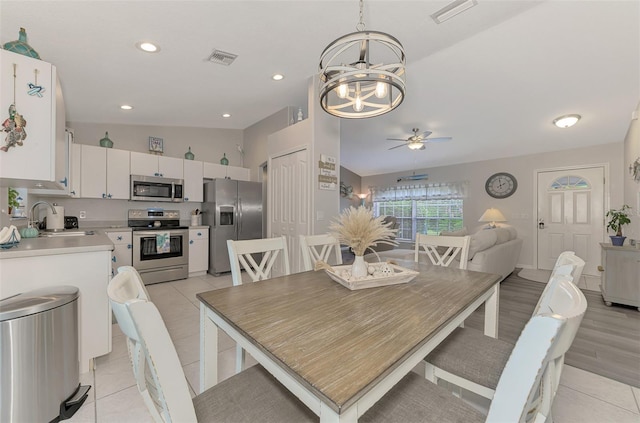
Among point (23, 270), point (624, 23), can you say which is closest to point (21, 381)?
point (23, 270)

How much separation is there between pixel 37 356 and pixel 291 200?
2674 millimetres

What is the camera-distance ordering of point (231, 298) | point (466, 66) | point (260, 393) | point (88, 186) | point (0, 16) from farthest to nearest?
point (88, 186) < point (466, 66) < point (0, 16) < point (231, 298) < point (260, 393)

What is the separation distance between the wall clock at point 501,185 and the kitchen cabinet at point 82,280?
6.89 meters

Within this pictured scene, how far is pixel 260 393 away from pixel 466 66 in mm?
3848

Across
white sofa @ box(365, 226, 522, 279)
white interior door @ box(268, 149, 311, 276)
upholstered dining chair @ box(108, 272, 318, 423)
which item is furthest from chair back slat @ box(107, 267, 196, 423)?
white interior door @ box(268, 149, 311, 276)

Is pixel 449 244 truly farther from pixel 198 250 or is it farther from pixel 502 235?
pixel 198 250

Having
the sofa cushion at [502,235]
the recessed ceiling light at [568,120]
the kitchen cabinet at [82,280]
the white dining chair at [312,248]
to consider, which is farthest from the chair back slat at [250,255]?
the recessed ceiling light at [568,120]

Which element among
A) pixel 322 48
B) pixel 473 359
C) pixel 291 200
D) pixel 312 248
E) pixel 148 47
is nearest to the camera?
pixel 473 359

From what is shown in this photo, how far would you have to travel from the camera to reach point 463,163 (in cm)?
654

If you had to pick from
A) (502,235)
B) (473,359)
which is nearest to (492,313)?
(473,359)

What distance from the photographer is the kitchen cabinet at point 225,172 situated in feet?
15.8

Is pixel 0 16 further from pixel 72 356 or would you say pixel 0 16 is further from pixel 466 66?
pixel 466 66

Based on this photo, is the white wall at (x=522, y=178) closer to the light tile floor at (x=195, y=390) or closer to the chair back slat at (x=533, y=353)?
the light tile floor at (x=195, y=390)

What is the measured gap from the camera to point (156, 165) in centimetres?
431
